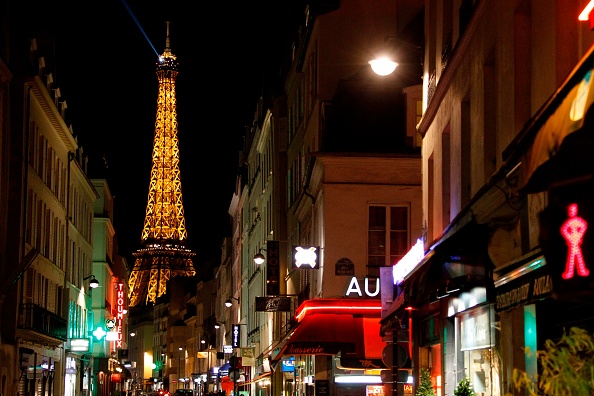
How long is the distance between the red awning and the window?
1246 millimetres

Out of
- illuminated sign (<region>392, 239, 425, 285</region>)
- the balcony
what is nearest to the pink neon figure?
illuminated sign (<region>392, 239, 425, 285</region>)

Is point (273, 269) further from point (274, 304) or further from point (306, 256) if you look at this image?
point (306, 256)

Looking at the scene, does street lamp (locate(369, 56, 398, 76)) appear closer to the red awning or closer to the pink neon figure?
the pink neon figure

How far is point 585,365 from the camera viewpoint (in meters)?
6.21

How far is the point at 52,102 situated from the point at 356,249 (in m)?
18.1

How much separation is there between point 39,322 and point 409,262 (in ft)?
72.1

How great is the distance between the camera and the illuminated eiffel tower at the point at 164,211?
157375mm

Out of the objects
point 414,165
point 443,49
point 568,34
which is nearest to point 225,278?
point 414,165

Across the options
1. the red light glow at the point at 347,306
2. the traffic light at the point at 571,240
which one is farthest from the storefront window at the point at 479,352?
the red light glow at the point at 347,306

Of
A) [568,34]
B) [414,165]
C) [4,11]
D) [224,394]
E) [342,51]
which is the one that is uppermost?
[4,11]

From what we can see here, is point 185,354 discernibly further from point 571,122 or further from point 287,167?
point 571,122

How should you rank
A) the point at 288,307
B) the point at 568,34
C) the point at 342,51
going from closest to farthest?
1. the point at 568,34
2. the point at 342,51
3. the point at 288,307

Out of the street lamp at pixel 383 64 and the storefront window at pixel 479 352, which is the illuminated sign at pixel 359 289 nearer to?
the storefront window at pixel 479 352

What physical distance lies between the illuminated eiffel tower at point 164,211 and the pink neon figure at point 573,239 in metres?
151
